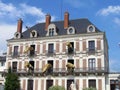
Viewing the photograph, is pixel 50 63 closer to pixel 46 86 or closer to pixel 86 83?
pixel 46 86

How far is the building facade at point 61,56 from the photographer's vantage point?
130ft

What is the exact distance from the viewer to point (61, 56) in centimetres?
4212

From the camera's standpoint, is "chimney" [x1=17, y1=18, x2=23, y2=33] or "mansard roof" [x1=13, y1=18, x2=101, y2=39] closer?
"mansard roof" [x1=13, y1=18, x2=101, y2=39]

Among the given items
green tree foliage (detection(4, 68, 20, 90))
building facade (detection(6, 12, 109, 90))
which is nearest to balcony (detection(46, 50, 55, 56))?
building facade (detection(6, 12, 109, 90))

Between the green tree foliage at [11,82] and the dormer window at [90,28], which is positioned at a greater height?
the dormer window at [90,28]

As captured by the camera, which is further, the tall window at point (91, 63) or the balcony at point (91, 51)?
the balcony at point (91, 51)

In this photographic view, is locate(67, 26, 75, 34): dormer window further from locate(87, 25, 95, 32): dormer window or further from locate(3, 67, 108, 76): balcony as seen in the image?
locate(3, 67, 108, 76): balcony

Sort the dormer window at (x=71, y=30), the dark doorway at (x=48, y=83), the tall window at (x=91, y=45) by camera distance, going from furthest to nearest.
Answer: the dormer window at (x=71, y=30)
the dark doorway at (x=48, y=83)
the tall window at (x=91, y=45)

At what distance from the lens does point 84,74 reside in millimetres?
39688

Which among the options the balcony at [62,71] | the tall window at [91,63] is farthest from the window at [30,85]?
the tall window at [91,63]

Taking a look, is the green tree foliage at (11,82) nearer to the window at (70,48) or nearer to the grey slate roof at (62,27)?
the grey slate roof at (62,27)

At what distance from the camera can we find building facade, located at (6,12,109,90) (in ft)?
130

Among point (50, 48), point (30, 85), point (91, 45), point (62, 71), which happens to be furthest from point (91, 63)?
point (30, 85)

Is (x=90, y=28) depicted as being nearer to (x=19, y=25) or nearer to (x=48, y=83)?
(x=48, y=83)
